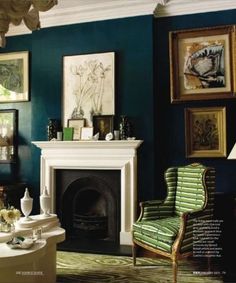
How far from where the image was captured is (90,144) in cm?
436

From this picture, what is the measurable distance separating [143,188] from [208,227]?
1103 millimetres

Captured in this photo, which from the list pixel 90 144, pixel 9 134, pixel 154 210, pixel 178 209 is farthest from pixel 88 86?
pixel 178 209

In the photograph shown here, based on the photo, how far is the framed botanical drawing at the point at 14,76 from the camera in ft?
16.4

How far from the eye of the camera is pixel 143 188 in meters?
4.30

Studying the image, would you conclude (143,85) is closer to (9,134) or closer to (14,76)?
(14,76)

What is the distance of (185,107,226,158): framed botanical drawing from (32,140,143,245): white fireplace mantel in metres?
0.65

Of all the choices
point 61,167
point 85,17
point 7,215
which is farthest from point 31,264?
point 85,17

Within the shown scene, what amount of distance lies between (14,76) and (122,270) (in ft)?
10.4

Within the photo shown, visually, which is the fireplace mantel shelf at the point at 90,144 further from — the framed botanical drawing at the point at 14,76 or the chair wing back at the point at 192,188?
the framed botanical drawing at the point at 14,76

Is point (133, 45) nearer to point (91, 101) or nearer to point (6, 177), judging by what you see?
point (91, 101)

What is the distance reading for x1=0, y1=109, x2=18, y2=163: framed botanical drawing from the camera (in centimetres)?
500

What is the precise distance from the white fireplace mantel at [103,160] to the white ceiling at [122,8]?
166 cm

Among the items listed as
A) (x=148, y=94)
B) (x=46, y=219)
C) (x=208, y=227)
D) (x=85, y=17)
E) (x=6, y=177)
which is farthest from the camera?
(x=6, y=177)

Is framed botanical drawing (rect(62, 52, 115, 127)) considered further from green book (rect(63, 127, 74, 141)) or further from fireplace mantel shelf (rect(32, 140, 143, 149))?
fireplace mantel shelf (rect(32, 140, 143, 149))
